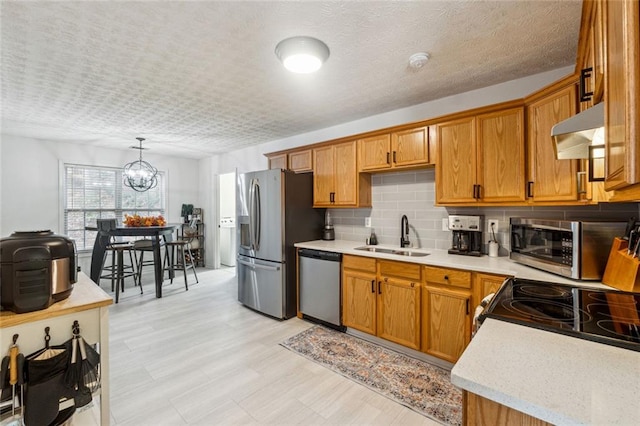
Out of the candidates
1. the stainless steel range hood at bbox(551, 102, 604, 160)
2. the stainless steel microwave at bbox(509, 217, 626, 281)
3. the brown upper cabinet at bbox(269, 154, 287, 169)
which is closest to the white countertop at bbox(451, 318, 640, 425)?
the stainless steel range hood at bbox(551, 102, 604, 160)

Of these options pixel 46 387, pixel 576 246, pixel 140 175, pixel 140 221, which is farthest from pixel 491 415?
pixel 140 175

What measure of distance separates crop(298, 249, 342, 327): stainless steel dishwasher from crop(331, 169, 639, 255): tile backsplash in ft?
2.18

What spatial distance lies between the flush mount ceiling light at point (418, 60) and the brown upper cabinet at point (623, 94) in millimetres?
1384

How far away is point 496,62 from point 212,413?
3297 mm

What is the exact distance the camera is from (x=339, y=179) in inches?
138

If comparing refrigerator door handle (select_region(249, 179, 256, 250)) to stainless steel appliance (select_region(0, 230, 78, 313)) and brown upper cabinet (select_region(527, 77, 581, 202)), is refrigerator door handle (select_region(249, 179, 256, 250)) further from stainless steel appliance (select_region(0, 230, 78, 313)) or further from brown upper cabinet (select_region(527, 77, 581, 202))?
brown upper cabinet (select_region(527, 77, 581, 202))

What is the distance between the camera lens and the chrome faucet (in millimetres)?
3178

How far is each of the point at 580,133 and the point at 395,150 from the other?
1.79 metres

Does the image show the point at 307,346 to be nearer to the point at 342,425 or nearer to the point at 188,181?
the point at 342,425

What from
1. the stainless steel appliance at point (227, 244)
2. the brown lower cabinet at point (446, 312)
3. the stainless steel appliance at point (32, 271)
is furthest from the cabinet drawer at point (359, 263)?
the stainless steel appliance at point (227, 244)

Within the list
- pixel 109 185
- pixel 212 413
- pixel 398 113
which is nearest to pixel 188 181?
pixel 109 185

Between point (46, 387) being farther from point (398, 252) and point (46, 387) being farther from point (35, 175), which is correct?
point (35, 175)

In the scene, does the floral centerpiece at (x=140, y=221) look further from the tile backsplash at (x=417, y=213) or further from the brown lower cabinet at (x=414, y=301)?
the brown lower cabinet at (x=414, y=301)

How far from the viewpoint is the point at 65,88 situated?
272 cm
